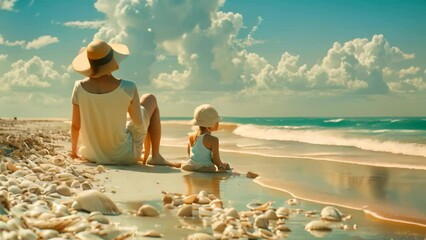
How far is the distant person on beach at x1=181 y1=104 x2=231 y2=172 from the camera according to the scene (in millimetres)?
6488

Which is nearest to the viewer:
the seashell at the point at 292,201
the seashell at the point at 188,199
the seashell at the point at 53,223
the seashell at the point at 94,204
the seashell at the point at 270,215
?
the seashell at the point at 53,223

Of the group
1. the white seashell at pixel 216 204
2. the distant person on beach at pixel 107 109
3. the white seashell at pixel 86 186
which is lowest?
the white seashell at pixel 216 204

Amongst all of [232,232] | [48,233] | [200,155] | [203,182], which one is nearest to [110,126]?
[200,155]

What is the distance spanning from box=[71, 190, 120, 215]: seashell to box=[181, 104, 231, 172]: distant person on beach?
8.87ft

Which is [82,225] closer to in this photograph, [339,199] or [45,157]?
[339,199]

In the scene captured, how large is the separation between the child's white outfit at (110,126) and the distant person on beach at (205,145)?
2.40 feet

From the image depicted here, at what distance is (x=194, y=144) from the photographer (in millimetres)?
6586

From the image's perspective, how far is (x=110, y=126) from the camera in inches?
263

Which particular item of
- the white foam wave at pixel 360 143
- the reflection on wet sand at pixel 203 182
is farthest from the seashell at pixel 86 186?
the white foam wave at pixel 360 143

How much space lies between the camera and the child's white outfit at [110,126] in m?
6.53

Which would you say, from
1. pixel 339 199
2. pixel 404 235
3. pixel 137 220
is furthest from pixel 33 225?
pixel 339 199

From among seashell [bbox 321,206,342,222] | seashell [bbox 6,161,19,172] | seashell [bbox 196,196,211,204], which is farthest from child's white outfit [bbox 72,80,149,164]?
seashell [bbox 321,206,342,222]

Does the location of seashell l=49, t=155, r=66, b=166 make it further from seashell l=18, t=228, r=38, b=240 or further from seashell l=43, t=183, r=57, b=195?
seashell l=18, t=228, r=38, b=240

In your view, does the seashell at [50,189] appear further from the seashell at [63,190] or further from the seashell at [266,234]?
the seashell at [266,234]
